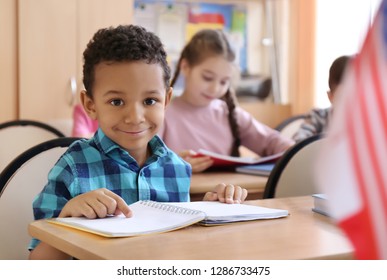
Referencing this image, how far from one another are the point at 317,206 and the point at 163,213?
310 mm

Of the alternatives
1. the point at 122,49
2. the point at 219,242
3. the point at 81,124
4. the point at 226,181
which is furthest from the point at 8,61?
the point at 219,242

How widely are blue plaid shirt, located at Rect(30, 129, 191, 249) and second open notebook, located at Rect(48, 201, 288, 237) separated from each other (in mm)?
172

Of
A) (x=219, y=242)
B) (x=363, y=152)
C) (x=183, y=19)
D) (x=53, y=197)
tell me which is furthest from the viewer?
(x=183, y=19)

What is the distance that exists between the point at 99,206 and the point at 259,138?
168 centimetres

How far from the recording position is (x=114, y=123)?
1.26 meters

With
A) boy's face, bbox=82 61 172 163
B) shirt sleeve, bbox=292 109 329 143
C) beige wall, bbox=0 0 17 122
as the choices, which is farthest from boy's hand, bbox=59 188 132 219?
beige wall, bbox=0 0 17 122

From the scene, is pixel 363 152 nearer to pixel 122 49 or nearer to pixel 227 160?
pixel 122 49

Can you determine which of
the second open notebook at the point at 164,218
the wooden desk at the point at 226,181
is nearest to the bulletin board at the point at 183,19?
the wooden desk at the point at 226,181

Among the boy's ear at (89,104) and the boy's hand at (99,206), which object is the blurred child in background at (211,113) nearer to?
the boy's ear at (89,104)

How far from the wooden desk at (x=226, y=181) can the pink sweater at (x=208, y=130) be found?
22.5 inches

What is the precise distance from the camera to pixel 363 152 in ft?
1.29

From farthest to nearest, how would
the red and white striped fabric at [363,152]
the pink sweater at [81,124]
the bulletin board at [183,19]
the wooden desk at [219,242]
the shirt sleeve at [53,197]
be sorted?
the bulletin board at [183,19] → the pink sweater at [81,124] → the shirt sleeve at [53,197] → the wooden desk at [219,242] → the red and white striped fabric at [363,152]

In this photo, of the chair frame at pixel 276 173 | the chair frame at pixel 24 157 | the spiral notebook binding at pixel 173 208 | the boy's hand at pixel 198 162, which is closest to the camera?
the spiral notebook binding at pixel 173 208

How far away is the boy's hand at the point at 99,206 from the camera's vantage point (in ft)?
3.23
